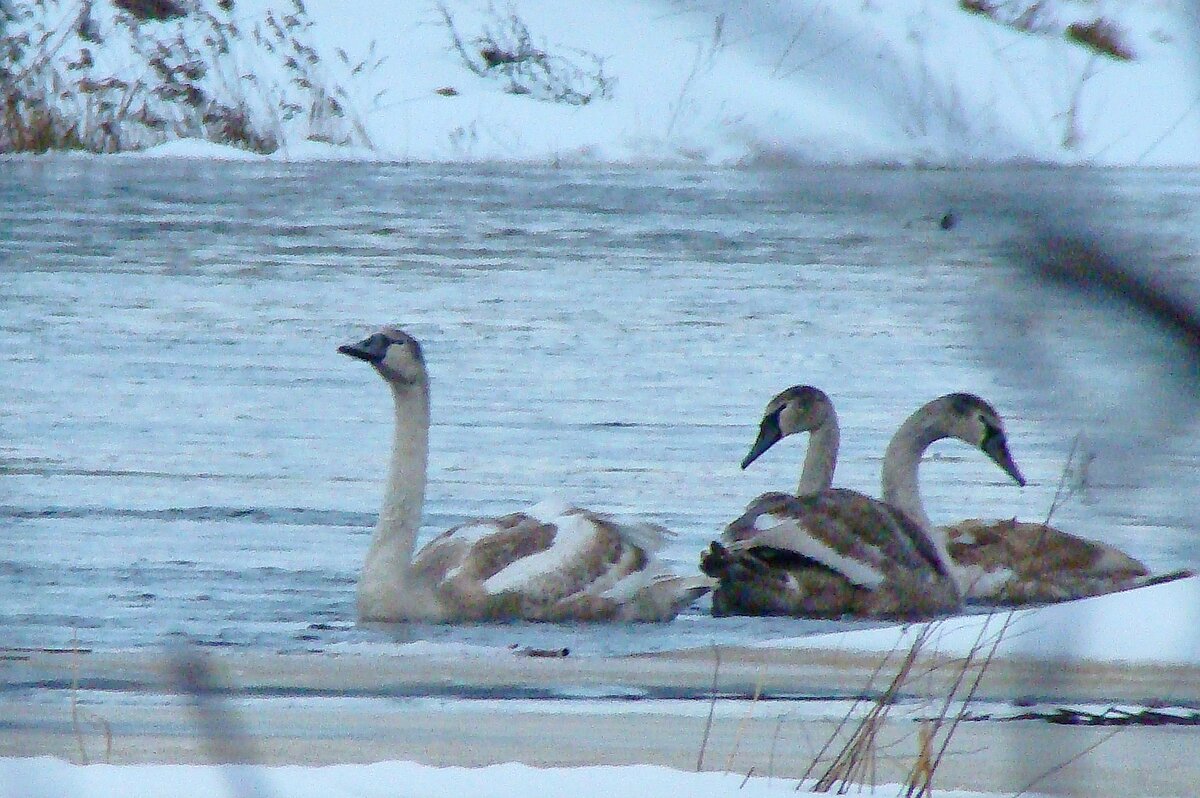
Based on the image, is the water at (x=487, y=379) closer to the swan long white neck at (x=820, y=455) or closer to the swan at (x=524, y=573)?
the swan at (x=524, y=573)

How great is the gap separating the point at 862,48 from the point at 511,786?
2.03 metres

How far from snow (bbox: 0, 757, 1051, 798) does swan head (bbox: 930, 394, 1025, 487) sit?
17.7ft

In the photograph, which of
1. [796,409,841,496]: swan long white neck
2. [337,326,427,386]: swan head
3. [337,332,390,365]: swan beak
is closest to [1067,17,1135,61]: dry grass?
[337,332,390,365]: swan beak

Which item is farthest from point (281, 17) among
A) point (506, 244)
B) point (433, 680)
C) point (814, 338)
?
point (506, 244)

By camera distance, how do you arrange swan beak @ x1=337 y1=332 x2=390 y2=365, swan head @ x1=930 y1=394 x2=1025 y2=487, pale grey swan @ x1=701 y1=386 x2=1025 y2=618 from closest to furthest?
pale grey swan @ x1=701 y1=386 x2=1025 y2=618 < swan beak @ x1=337 y1=332 x2=390 y2=365 < swan head @ x1=930 y1=394 x2=1025 y2=487

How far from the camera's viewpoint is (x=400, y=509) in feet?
24.1

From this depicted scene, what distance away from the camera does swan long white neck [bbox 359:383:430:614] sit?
22.4 ft

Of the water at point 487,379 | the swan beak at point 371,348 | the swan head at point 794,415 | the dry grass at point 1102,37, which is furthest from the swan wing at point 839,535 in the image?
Result: the dry grass at point 1102,37

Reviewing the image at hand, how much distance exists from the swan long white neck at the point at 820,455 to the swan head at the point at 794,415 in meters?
0.02

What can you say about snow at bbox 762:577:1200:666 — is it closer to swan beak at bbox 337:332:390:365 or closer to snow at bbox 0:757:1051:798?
snow at bbox 0:757:1051:798

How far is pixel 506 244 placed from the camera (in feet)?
67.6

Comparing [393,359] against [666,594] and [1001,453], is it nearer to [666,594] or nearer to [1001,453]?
[666,594]

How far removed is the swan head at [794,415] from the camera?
841 cm

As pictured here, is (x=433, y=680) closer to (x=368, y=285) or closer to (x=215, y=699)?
(x=215, y=699)
